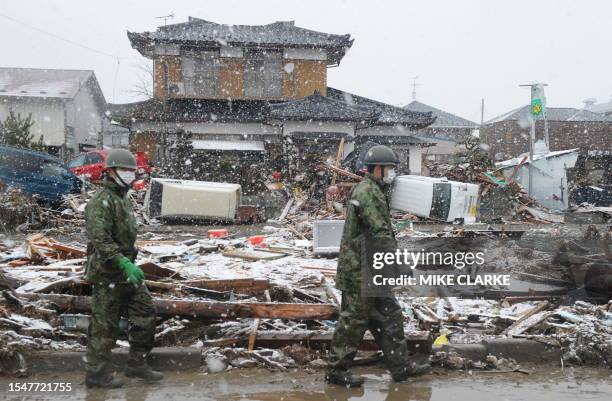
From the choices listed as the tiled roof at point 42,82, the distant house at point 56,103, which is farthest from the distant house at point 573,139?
the tiled roof at point 42,82

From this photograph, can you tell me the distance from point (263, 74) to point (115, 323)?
2420 centimetres

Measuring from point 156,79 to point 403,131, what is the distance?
12261 mm

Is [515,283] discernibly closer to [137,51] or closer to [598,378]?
[598,378]

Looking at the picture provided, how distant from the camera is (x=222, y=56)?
2678cm

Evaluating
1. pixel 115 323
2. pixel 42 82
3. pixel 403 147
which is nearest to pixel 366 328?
pixel 115 323

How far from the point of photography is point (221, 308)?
494 cm

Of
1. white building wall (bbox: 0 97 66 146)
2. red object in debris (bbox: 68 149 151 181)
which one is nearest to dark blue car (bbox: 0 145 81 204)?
red object in debris (bbox: 68 149 151 181)

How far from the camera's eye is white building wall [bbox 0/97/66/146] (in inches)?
1205

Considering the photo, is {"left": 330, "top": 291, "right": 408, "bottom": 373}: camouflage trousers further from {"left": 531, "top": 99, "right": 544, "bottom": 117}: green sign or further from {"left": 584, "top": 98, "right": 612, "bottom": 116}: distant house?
{"left": 584, "top": 98, "right": 612, "bottom": 116}: distant house

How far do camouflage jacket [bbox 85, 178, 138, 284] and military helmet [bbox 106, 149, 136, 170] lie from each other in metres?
0.14

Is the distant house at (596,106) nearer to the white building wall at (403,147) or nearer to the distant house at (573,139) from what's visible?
the distant house at (573,139)

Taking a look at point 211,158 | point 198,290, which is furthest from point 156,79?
point 198,290

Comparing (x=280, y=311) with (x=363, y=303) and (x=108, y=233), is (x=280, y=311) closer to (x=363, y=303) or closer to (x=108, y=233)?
(x=363, y=303)

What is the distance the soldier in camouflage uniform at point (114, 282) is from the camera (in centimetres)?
405
